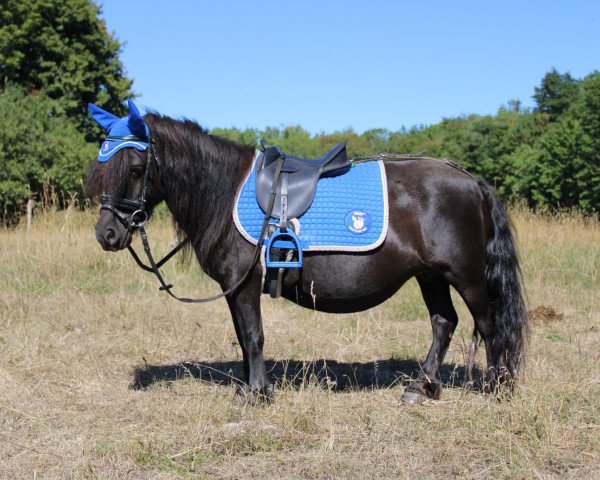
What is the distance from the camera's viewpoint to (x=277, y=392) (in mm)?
4188

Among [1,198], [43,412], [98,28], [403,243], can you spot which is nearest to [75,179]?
[1,198]

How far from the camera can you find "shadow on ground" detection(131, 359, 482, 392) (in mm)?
4824

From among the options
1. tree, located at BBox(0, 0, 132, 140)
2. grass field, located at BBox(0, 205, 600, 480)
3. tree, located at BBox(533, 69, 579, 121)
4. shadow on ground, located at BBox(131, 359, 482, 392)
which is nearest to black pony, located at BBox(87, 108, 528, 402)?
grass field, located at BBox(0, 205, 600, 480)

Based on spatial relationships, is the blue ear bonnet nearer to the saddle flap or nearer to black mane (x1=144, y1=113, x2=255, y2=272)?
black mane (x1=144, y1=113, x2=255, y2=272)

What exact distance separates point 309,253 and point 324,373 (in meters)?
1.57

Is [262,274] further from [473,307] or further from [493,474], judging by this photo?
[493,474]

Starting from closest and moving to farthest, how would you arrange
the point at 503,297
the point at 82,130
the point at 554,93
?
the point at 503,297 → the point at 82,130 → the point at 554,93

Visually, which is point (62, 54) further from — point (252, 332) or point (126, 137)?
point (252, 332)

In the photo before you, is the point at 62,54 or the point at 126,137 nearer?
the point at 126,137

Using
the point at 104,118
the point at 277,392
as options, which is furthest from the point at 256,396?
the point at 104,118

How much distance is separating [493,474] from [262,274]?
5.75ft

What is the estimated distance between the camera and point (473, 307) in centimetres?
423

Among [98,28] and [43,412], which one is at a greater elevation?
[98,28]

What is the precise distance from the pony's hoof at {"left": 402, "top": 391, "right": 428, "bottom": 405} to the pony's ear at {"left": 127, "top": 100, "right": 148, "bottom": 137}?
→ 2.50m
